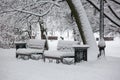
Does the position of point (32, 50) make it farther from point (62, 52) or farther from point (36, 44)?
point (62, 52)

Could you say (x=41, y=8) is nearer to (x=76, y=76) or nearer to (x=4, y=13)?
(x=4, y=13)

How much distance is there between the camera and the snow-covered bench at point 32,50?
43.1 ft

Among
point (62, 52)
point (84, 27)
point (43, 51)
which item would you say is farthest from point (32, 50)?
point (84, 27)

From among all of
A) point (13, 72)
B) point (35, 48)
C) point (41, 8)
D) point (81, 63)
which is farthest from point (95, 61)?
point (41, 8)

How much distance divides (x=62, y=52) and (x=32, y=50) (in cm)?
226

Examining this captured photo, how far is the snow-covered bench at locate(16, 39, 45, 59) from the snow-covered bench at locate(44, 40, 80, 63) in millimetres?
1118

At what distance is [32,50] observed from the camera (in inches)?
519

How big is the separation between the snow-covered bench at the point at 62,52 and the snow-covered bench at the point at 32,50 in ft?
3.67

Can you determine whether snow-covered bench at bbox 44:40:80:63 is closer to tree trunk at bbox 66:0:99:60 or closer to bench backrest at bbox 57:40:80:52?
bench backrest at bbox 57:40:80:52

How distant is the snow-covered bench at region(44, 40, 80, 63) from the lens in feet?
37.1

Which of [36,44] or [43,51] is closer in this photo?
[43,51]

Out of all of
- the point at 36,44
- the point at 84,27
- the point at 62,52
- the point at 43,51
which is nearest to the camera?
the point at 62,52

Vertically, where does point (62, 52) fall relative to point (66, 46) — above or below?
below

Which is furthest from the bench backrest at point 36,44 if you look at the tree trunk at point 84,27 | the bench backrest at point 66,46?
the tree trunk at point 84,27
